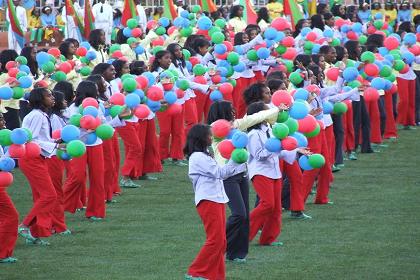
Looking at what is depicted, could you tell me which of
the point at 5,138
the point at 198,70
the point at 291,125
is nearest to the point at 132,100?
the point at 5,138

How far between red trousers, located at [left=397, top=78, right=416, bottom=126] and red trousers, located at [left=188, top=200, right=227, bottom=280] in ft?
38.7

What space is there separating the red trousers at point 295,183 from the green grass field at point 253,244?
0.71 feet

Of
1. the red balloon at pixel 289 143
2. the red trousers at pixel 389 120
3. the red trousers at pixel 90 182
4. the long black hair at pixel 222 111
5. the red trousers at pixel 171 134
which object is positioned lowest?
the red trousers at pixel 389 120

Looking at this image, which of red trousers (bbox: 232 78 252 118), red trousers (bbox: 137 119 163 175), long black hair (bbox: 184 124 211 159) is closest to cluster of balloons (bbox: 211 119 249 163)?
long black hair (bbox: 184 124 211 159)

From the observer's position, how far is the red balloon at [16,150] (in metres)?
12.4

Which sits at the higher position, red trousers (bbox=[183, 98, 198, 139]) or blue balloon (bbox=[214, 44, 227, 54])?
blue balloon (bbox=[214, 44, 227, 54])

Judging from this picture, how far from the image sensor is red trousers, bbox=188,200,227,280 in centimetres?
1172

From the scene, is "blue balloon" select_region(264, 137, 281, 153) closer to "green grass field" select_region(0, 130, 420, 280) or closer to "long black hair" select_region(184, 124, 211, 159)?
"long black hair" select_region(184, 124, 211, 159)

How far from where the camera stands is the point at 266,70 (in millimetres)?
22328

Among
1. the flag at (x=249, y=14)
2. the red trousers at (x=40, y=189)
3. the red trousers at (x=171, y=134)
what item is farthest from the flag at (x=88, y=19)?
the red trousers at (x=40, y=189)

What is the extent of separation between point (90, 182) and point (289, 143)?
371cm

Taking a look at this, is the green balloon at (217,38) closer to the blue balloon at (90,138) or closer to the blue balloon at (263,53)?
the blue balloon at (263,53)

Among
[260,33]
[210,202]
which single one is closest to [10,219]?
[210,202]

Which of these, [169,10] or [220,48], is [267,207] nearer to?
[220,48]
